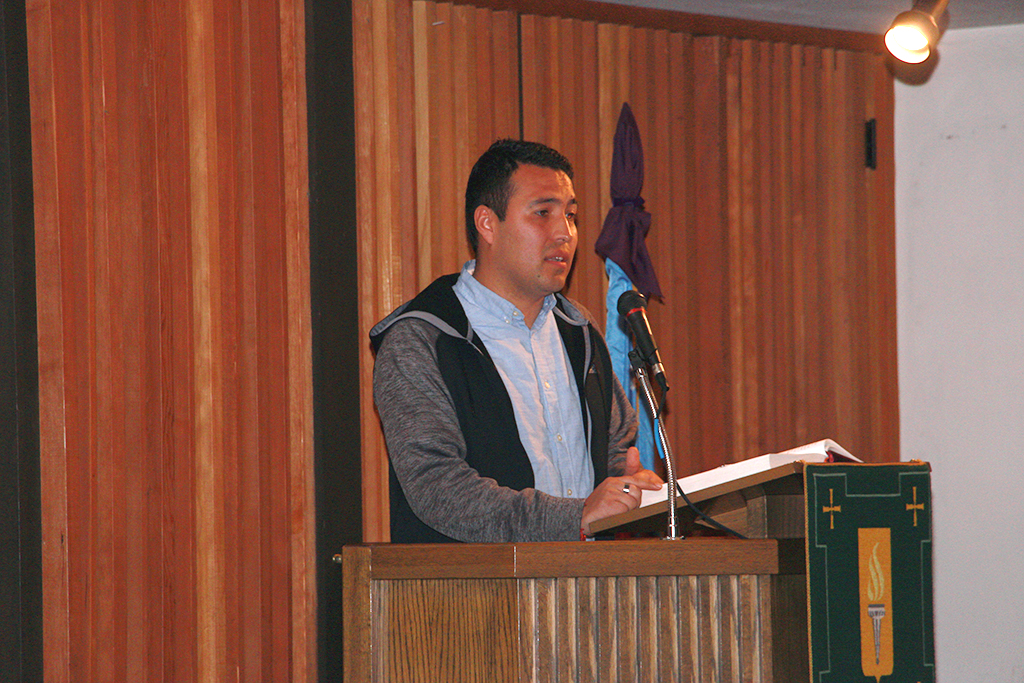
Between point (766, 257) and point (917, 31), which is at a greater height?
point (917, 31)

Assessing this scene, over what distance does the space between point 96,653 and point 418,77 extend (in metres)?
2.30

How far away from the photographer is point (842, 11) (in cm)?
396

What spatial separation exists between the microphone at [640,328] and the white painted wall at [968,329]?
2.79 meters

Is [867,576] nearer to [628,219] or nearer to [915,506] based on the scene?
[915,506]

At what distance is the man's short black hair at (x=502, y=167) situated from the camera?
9.00 feet

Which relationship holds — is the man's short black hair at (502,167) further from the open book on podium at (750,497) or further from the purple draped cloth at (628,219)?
the open book on podium at (750,497)

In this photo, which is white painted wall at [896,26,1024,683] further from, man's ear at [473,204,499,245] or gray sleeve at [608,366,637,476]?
man's ear at [473,204,499,245]

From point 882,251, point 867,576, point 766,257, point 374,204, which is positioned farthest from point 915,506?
point 882,251

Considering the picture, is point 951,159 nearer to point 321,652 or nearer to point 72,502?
point 321,652

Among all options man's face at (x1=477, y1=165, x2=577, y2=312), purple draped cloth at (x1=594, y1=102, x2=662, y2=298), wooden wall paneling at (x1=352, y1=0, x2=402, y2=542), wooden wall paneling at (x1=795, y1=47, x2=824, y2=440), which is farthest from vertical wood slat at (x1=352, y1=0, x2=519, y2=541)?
wooden wall paneling at (x1=795, y1=47, x2=824, y2=440)

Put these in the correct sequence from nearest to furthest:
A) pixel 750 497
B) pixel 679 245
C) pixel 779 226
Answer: pixel 750 497 → pixel 679 245 → pixel 779 226

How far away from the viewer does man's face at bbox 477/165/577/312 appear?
2652mm

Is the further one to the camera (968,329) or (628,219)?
(968,329)

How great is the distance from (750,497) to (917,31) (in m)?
2.25
